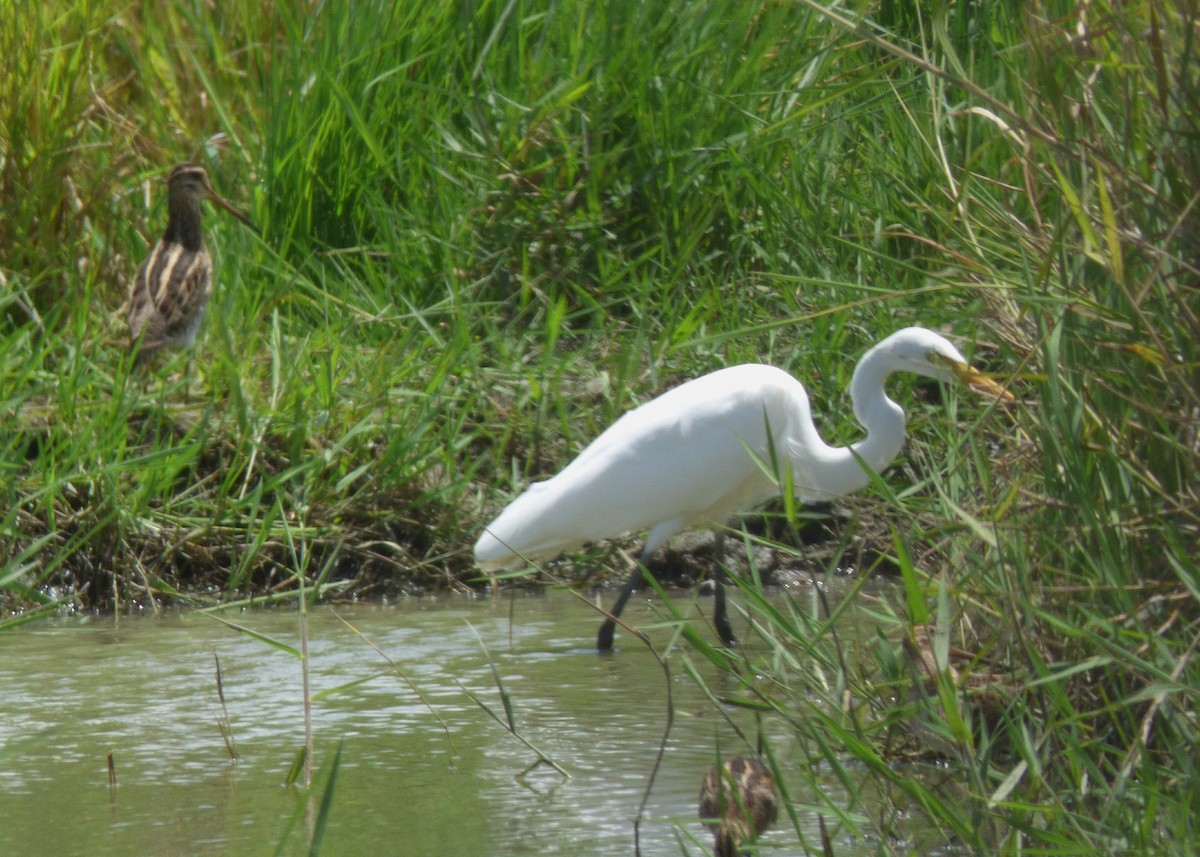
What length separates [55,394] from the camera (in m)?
5.86

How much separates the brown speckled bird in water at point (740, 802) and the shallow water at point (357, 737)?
0.07 meters

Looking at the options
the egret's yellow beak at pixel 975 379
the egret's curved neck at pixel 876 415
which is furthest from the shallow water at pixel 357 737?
the egret's yellow beak at pixel 975 379

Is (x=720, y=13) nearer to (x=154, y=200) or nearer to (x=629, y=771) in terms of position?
(x=154, y=200)

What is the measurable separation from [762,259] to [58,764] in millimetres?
3591

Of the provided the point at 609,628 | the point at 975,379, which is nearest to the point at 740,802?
the point at 975,379

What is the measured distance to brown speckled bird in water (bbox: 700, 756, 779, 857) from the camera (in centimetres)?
260

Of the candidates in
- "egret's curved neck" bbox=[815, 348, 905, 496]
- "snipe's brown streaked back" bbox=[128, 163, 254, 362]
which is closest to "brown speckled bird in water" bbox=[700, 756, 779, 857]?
"egret's curved neck" bbox=[815, 348, 905, 496]

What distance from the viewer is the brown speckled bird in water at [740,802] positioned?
8.52ft

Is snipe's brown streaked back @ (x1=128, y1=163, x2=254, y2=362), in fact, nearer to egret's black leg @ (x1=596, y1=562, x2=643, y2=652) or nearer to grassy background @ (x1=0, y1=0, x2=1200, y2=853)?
grassy background @ (x1=0, y1=0, x2=1200, y2=853)

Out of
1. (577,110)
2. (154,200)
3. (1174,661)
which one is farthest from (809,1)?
(154,200)

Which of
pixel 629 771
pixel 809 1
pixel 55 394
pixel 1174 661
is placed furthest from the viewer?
pixel 55 394

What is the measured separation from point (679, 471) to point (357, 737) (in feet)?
5.53

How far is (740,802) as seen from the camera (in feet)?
8.46

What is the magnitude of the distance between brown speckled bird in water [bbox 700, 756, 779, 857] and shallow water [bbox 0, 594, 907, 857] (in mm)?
74
